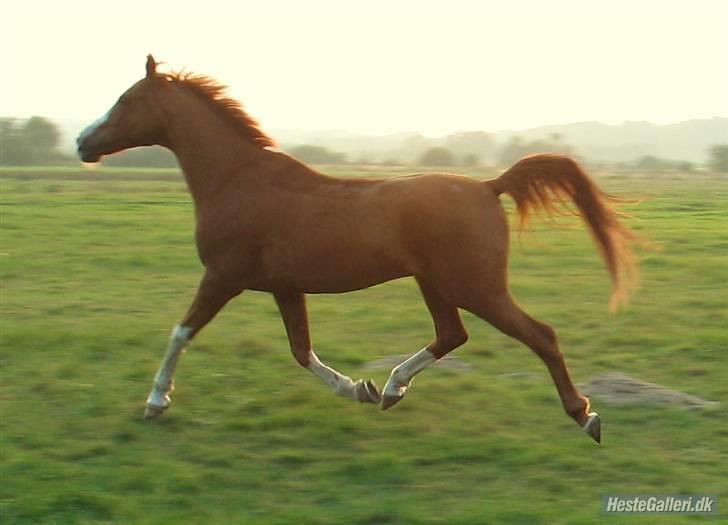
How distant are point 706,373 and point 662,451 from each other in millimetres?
1675

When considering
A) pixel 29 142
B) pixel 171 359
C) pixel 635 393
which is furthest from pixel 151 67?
pixel 29 142

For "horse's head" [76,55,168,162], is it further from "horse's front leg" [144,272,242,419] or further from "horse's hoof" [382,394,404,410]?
"horse's hoof" [382,394,404,410]

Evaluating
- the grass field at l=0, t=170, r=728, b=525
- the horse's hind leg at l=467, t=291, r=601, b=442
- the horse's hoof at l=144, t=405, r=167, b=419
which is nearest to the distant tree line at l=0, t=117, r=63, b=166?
the grass field at l=0, t=170, r=728, b=525

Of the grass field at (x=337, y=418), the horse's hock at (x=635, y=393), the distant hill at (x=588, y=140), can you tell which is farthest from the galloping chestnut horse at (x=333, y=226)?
the distant hill at (x=588, y=140)

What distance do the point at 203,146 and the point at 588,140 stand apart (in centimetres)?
3375

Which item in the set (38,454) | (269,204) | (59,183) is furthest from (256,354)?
(59,183)

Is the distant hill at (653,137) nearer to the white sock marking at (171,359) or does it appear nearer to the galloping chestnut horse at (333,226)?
the galloping chestnut horse at (333,226)

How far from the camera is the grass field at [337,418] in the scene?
4.49 metres

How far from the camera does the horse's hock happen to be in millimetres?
5883

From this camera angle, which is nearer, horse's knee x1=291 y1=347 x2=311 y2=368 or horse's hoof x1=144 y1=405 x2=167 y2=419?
horse's hoof x1=144 y1=405 x2=167 y2=419

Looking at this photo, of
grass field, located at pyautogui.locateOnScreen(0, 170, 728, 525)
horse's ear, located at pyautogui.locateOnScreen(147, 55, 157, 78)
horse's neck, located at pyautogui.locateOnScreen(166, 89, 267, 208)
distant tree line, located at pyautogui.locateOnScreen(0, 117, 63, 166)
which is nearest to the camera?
grass field, located at pyautogui.locateOnScreen(0, 170, 728, 525)

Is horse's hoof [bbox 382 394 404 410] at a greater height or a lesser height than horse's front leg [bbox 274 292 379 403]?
lesser

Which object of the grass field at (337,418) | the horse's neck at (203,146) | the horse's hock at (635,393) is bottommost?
the grass field at (337,418)

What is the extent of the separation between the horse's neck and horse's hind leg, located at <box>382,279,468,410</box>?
1375mm
